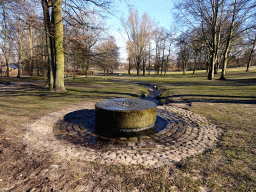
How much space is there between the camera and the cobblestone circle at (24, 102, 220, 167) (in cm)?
368

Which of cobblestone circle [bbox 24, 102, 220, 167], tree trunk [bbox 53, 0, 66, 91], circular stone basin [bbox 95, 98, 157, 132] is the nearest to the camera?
cobblestone circle [bbox 24, 102, 220, 167]

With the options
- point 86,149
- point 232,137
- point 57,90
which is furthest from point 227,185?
point 57,90

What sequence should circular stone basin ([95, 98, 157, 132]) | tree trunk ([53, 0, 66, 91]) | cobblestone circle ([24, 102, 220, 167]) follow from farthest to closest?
1. tree trunk ([53, 0, 66, 91])
2. circular stone basin ([95, 98, 157, 132])
3. cobblestone circle ([24, 102, 220, 167])

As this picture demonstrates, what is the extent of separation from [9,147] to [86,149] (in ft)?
6.47

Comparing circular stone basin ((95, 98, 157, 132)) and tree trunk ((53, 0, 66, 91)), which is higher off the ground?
tree trunk ((53, 0, 66, 91))

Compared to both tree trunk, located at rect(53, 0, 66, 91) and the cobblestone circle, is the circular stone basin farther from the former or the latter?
tree trunk, located at rect(53, 0, 66, 91)

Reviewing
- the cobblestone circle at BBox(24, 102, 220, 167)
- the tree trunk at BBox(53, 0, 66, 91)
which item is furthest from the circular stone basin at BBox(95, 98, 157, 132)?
the tree trunk at BBox(53, 0, 66, 91)

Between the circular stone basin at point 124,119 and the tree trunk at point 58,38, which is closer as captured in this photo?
the circular stone basin at point 124,119

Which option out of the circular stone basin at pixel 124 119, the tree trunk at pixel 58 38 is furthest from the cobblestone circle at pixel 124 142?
the tree trunk at pixel 58 38

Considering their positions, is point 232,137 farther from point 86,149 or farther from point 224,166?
point 86,149

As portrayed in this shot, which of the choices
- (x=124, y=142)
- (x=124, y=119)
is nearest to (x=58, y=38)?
(x=124, y=119)

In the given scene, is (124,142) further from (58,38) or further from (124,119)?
(58,38)

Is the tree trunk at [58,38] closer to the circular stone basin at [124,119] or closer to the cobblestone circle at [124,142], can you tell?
the cobblestone circle at [124,142]

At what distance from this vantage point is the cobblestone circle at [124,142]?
368 cm
